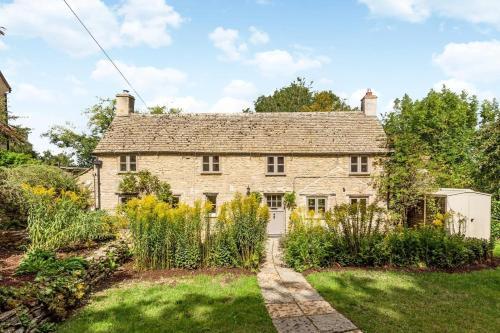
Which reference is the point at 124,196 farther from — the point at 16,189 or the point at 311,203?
the point at 311,203

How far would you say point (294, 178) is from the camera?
20.2 meters

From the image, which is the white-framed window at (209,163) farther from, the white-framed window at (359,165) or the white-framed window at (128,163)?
the white-framed window at (359,165)

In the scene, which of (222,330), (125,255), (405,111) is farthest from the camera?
(405,111)

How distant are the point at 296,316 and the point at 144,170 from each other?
15.7 m

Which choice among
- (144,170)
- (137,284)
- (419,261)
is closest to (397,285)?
(419,261)

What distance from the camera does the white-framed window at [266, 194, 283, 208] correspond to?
20188mm

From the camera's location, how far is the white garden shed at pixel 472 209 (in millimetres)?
15055

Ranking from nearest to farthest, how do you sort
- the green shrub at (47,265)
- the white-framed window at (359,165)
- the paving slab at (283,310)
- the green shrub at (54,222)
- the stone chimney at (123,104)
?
the paving slab at (283,310) < the green shrub at (47,265) < the green shrub at (54,222) < the white-framed window at (359,165) < the stone chimney at (123,104)

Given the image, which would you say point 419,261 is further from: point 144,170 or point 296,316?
point 144,170

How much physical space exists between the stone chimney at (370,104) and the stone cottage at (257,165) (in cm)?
153

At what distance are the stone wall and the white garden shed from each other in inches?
203

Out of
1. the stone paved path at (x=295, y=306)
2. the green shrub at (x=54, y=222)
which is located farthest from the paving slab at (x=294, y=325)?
the green shrub at (x=54, y=222)

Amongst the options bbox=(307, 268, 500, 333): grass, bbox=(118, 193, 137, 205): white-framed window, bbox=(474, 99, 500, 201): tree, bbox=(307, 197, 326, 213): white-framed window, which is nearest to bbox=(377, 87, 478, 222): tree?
bbox=(474, 99, 500, 201): tree

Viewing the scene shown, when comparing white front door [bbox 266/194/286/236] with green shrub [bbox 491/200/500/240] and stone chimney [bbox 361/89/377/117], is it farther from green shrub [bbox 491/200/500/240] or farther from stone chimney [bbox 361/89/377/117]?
green shrub [bbox 491/200/500/240]
